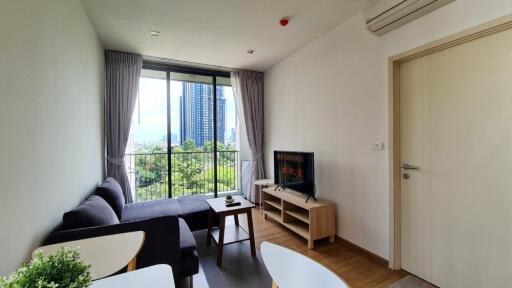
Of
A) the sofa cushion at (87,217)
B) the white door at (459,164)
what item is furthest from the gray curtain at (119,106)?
the white door at (459,164)

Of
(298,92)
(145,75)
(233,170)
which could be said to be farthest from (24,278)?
(233,170)

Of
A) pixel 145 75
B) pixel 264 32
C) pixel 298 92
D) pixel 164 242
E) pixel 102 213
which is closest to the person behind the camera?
pixel 164 242

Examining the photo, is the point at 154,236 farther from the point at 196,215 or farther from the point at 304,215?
the point at 304,215

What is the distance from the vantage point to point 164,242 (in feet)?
4.90

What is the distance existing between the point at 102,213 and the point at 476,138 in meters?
2.90

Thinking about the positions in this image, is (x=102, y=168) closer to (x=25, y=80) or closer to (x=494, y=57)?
(x=25, y=80)

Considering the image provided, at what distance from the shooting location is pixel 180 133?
12.8 feet

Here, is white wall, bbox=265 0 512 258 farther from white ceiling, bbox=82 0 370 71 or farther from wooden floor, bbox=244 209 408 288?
white ceiling, bbox=82 0 370 71

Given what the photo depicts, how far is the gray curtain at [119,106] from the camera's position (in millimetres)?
3170

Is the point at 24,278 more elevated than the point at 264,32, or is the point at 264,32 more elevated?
the point at 264,32

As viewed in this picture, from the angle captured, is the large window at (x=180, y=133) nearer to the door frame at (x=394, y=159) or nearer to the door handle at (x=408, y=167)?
the door frame at (x=394, y=159)

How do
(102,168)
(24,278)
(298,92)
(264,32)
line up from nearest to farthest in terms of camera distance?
(24,278) < (264,32) < (102,168) < (298,92)

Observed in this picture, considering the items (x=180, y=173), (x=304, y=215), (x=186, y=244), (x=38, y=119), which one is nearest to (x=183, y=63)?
(x=180, y=173)

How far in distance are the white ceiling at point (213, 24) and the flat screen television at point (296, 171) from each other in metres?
1.57
